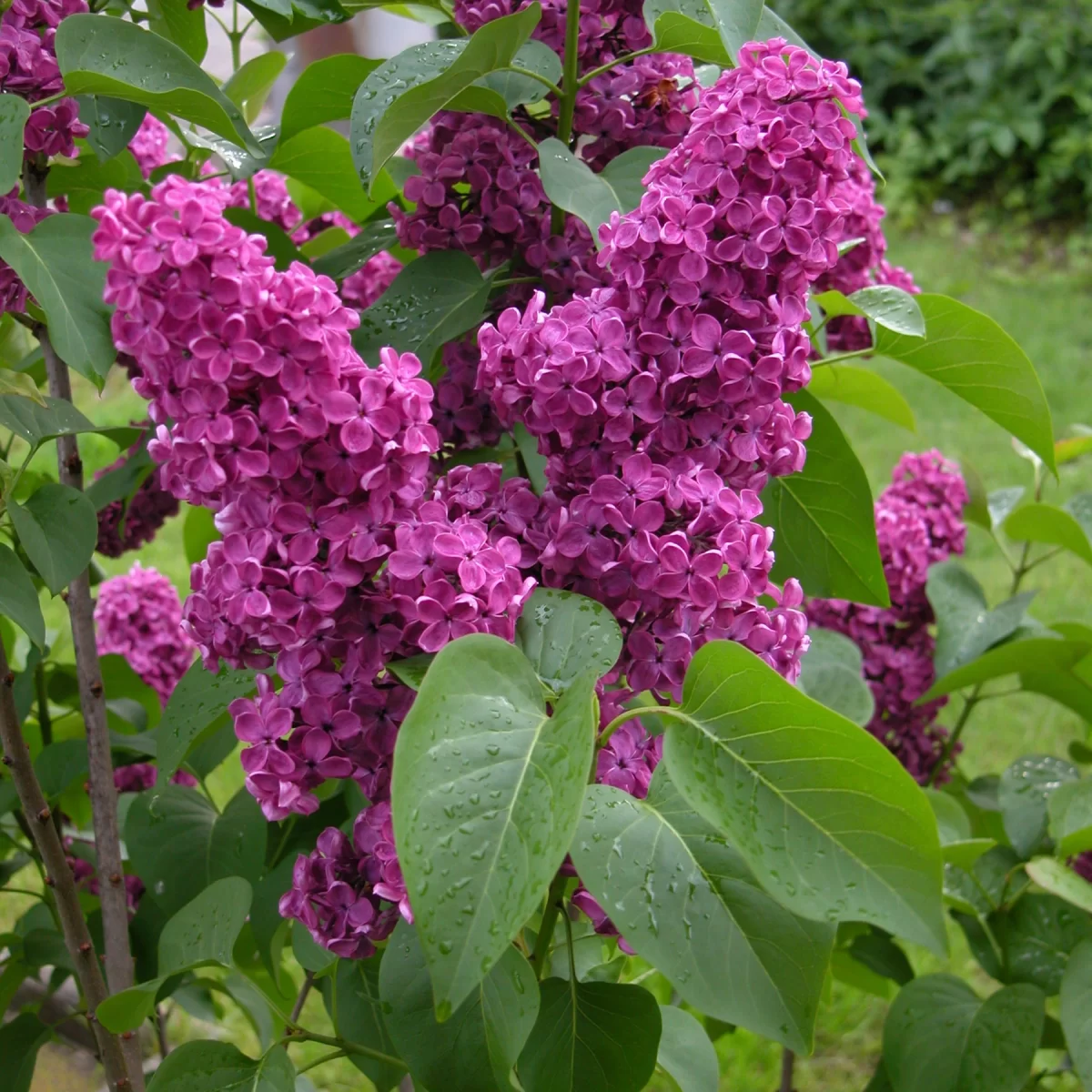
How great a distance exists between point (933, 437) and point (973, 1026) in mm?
2925

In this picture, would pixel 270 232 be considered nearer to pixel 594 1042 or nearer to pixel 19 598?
pixel 19 598

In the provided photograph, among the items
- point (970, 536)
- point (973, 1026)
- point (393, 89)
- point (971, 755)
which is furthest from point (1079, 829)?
point (970, 536)

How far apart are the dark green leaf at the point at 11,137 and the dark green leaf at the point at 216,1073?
18.3 inches

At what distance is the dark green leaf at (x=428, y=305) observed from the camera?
81 centimetres

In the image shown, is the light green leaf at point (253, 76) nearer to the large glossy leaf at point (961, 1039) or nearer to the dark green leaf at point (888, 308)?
the dark green leaf at point (888, 308)

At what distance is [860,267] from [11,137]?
75cm

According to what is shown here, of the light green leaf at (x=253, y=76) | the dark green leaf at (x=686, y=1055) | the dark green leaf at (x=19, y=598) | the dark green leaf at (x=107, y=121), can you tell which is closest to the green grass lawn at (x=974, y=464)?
the dark green leaf at (x=686, y=1055)

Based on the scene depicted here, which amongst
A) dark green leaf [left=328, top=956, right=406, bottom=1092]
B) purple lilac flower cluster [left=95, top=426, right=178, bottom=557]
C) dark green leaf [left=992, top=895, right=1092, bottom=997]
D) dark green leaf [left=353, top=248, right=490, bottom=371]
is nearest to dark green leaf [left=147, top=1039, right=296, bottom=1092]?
dark green leaf [left=328, top=956, right=406, bottom=1092]

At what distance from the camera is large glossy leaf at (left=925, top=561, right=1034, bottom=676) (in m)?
1.21

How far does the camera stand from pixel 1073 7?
5754 mm

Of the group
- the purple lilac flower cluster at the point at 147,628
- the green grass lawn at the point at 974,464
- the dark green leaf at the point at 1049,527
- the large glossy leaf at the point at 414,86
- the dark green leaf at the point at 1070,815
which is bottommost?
the green grass lawn at the point at 974,464

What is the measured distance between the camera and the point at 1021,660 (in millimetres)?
1137

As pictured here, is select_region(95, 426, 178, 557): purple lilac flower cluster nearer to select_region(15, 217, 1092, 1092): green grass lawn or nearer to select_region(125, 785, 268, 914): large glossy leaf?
select_region(125, 785, 268, 914): large glossy leaf

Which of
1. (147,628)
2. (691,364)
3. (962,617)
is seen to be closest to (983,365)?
(691,364)
